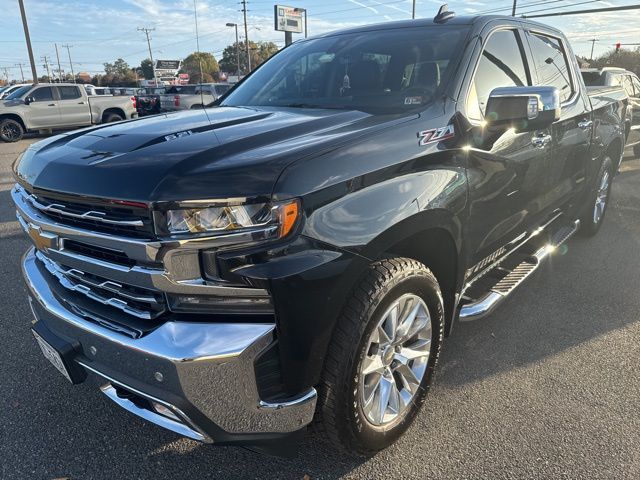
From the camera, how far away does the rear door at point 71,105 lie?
17188 millimetres

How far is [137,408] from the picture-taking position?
6.60ft

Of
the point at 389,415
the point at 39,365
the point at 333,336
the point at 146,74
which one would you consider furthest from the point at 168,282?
the point at 146,74

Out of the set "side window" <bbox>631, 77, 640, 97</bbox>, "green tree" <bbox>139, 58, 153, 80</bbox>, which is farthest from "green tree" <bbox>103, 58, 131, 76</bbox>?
"side window" <bbox>631, 77, 640, 97</bbox>

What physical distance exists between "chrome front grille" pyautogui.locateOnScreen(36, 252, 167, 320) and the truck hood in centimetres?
36

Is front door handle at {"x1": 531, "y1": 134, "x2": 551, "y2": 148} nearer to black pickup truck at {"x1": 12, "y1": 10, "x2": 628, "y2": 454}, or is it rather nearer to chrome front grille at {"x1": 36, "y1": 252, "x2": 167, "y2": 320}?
black pickup truck at {"x1": 12, "y1": 10, "x2": 628, "y2": 454}

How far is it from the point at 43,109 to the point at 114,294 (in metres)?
17.6

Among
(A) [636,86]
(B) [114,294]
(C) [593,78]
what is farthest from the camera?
(A) [636,86]

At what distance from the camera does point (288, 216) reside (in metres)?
1.75

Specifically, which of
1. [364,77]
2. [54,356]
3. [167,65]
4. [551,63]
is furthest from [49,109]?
[167,65]

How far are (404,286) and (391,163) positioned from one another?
1.75 feet

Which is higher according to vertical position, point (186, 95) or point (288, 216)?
point (288, 216)

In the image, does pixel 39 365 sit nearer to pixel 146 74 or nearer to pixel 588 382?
pixel 588 382

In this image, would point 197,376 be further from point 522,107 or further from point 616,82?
point 616,82

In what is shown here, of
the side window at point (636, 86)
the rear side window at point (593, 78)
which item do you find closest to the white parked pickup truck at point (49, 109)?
the rear side window at point (593, 78)
